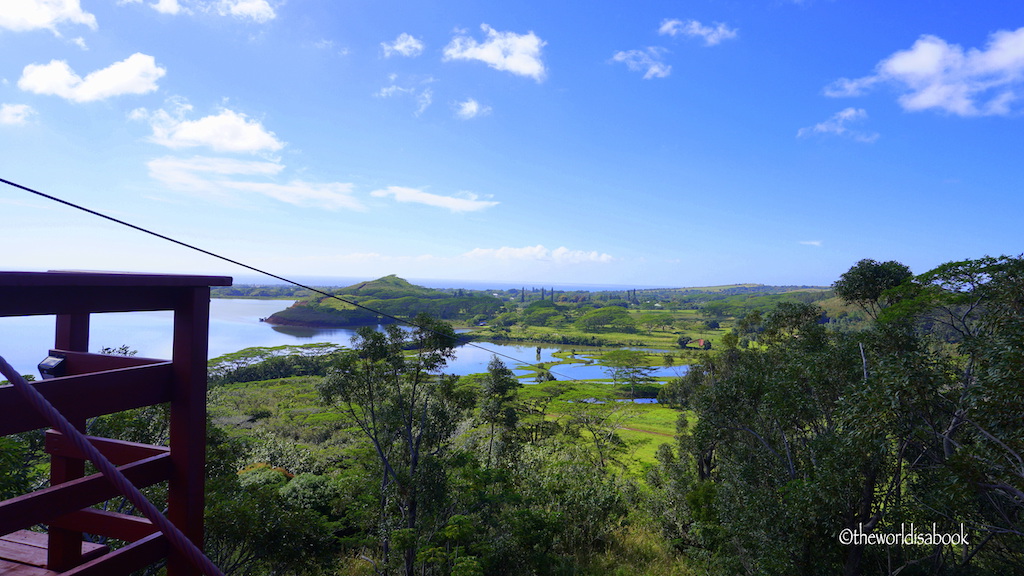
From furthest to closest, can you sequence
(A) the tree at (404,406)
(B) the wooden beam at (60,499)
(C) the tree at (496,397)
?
1. (C) the tree at (496,397)
2. (A) the tree at (404,406)
3. (B) the wooden beam at (60,499)

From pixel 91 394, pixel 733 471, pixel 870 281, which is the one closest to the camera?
pixel 91 394

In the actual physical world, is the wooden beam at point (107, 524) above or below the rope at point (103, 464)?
below

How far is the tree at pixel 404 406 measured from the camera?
9750 millimetres

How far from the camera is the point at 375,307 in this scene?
75.7 m

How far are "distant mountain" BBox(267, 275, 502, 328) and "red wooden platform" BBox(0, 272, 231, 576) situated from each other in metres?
50.3

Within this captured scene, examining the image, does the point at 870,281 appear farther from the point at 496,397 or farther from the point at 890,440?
the point at 496,397

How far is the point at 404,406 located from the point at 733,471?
26.0ft

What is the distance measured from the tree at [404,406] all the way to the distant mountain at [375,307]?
39.7 m

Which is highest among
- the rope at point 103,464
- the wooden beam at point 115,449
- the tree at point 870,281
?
the tree at point 870,281

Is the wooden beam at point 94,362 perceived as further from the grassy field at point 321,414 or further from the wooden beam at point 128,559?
the grassy field at point 321,414

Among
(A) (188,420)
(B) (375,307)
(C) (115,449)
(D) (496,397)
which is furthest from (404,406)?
(B) (375,307)

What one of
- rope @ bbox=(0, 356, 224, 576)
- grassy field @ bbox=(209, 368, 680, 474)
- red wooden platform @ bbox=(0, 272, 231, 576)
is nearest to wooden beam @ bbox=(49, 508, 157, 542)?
red wooden platform @ bbox=(0, 272, 231, 576)

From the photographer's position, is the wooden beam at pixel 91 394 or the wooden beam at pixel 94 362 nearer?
the wooden beam at pixel 91 394

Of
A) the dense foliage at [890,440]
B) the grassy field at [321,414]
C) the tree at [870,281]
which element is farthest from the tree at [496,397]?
the tree at [870,281]
